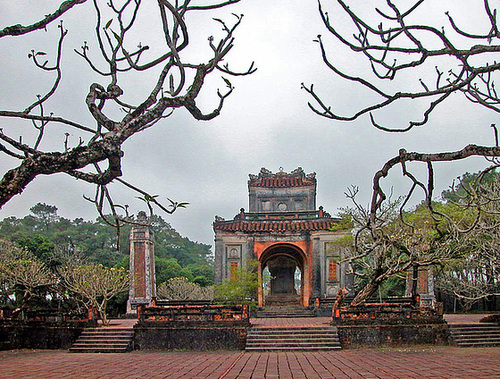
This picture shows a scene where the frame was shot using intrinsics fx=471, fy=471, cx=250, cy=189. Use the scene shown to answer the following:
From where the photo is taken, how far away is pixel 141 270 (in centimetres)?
2647

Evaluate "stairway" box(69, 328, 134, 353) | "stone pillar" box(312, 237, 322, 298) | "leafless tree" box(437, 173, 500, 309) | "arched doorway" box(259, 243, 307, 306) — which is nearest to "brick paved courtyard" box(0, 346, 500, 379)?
"stairway" box(69, 328, 134, 353)

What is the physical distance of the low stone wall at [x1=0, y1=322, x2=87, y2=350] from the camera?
17.3 meters

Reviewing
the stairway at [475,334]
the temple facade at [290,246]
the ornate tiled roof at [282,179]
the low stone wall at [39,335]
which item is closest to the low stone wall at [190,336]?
the low stone wall at [39,335]

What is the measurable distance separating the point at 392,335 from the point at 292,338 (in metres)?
3.44

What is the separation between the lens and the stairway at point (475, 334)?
608 inches

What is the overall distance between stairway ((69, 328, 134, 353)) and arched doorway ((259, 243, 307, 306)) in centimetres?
1129

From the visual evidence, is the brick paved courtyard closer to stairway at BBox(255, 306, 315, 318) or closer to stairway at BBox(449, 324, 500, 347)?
stairway at BBox(449, 324, 500, 347)

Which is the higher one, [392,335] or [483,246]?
[483,246]

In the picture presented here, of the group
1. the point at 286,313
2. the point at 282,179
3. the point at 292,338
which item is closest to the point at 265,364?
the point at 292,338

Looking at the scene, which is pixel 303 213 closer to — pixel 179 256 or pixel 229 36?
pixel 229 36

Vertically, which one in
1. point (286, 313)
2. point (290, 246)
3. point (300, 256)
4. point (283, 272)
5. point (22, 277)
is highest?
point (290, 246)

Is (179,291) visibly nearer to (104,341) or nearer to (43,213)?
(104,341)

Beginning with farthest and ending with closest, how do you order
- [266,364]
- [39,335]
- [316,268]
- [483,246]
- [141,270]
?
[141,270] → [316,268] → [39,335] → [483,246] → [266,364]

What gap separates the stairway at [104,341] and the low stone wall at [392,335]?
7.35 metres
